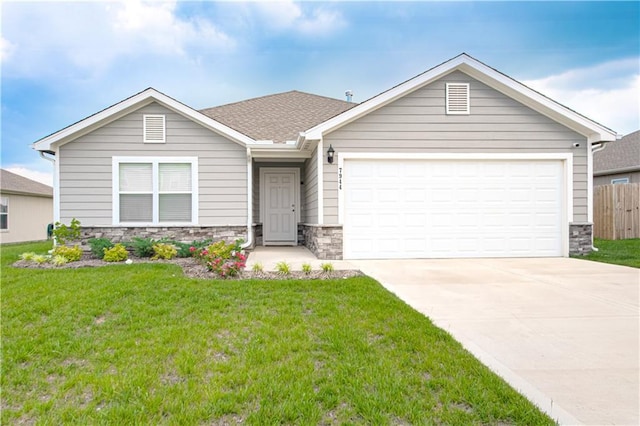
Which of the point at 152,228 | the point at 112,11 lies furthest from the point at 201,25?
the point at 152,228

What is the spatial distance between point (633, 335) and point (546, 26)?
11.2m

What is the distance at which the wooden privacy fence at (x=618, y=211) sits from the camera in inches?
464

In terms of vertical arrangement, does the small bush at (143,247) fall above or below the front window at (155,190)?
below

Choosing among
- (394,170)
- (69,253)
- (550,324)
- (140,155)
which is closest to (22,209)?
(140,155)

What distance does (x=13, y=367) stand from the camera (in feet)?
8.55

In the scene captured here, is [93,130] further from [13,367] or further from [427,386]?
[427,386]

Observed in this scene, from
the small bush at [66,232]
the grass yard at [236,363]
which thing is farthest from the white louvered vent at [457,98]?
the small bush at [66,232]

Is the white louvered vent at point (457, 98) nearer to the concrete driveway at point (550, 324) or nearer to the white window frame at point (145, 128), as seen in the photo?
the concrete driveway at point (550, 324)

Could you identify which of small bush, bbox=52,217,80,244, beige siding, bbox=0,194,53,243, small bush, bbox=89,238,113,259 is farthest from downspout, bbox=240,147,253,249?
beige siding, bbox=0,194,53,243

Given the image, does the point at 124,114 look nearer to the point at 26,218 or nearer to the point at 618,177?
the point at 26,218

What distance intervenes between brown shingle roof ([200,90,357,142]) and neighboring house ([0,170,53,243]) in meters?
10.9

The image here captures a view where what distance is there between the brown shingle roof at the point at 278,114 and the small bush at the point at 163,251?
3.43m

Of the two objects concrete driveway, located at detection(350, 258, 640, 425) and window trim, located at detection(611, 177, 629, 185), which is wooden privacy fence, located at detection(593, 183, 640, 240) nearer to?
window trim, located at detection(611, 177, 629, 185)

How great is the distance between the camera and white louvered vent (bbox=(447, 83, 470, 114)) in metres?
8.05
